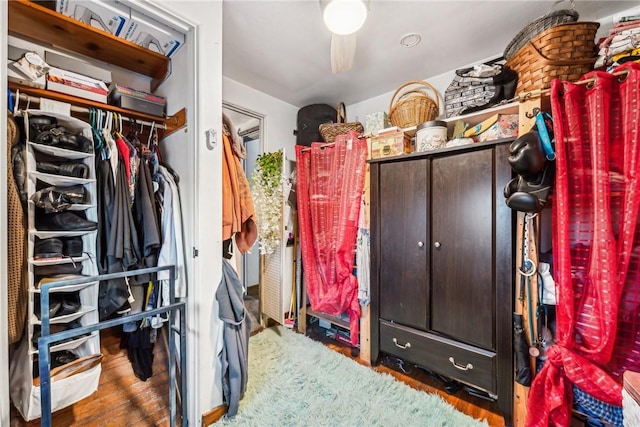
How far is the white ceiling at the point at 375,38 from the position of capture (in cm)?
145

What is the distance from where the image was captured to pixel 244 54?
6.21 ft

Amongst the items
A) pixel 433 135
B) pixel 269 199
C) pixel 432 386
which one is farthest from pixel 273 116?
pixel 432 386

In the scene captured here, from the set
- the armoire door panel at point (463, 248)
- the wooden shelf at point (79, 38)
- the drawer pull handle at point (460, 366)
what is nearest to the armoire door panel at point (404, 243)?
the armoire door panel at point (463, 248)

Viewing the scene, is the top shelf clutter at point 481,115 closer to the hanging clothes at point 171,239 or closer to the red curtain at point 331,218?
the red curtain at point 331,218

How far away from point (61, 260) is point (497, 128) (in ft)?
7.73

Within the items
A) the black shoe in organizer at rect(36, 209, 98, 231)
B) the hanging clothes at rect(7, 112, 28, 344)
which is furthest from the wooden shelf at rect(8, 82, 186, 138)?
the black shoe in organizer at rect(36, 209, 98, 231)

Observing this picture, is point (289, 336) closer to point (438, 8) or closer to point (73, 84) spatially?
point (73, 84)

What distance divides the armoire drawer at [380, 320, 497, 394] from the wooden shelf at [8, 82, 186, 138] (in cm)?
191

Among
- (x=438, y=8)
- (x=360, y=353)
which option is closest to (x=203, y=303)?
(x=360, y=353)

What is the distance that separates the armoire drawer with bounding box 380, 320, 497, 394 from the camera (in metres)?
1.46

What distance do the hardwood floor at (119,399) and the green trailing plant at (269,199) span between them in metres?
1.08

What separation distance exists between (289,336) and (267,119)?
212cm

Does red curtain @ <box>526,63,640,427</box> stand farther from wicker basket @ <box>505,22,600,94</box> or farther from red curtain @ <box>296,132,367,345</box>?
red curtain @ <box>296,132,367,345</box>

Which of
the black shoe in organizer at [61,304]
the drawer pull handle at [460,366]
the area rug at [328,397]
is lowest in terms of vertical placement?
the area rug at [328,397]
